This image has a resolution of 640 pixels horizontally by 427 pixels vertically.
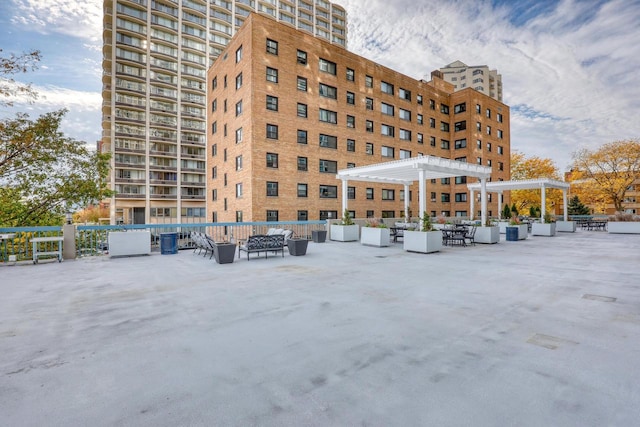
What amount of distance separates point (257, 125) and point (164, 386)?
893 inches

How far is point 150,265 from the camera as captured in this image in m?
10.4

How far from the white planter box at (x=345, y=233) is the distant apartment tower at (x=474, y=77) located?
97.1m

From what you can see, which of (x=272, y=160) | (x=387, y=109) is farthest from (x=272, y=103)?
(x=387, y=109)

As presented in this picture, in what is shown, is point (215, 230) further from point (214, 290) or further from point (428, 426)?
point (428, 426)

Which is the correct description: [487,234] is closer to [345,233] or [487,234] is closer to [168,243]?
[345,233]

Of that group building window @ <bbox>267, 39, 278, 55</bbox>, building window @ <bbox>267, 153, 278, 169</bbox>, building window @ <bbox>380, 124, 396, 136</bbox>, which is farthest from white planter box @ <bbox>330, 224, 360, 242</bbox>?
building window @ <bbox>380, 124, 396, 136</bbox>

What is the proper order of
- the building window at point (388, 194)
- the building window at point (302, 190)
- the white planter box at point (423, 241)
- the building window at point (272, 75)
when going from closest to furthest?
the white planter box at point (423, 241) < the building window at point (272, 75) < the building window at point (302, 190) < the building window at point (388, 194)

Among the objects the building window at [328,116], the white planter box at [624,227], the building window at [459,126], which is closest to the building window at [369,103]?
the building window at [328,116]

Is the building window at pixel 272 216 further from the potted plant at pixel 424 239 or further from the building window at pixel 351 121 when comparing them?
the potted plant at pixel 424 239

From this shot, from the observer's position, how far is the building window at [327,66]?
27.7m

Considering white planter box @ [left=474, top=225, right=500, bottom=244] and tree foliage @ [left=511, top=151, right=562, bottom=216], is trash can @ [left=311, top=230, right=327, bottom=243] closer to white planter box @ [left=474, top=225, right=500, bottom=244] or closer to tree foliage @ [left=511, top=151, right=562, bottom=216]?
white planter box @ [left=474, top=225, right=500, bottom=244]

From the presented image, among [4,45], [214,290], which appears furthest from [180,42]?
[214,290]

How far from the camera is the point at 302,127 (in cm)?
2606

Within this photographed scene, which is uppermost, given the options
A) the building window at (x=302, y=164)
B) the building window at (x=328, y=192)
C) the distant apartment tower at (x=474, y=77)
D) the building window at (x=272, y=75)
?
the distant apartment tower at (x=474, y=77)
